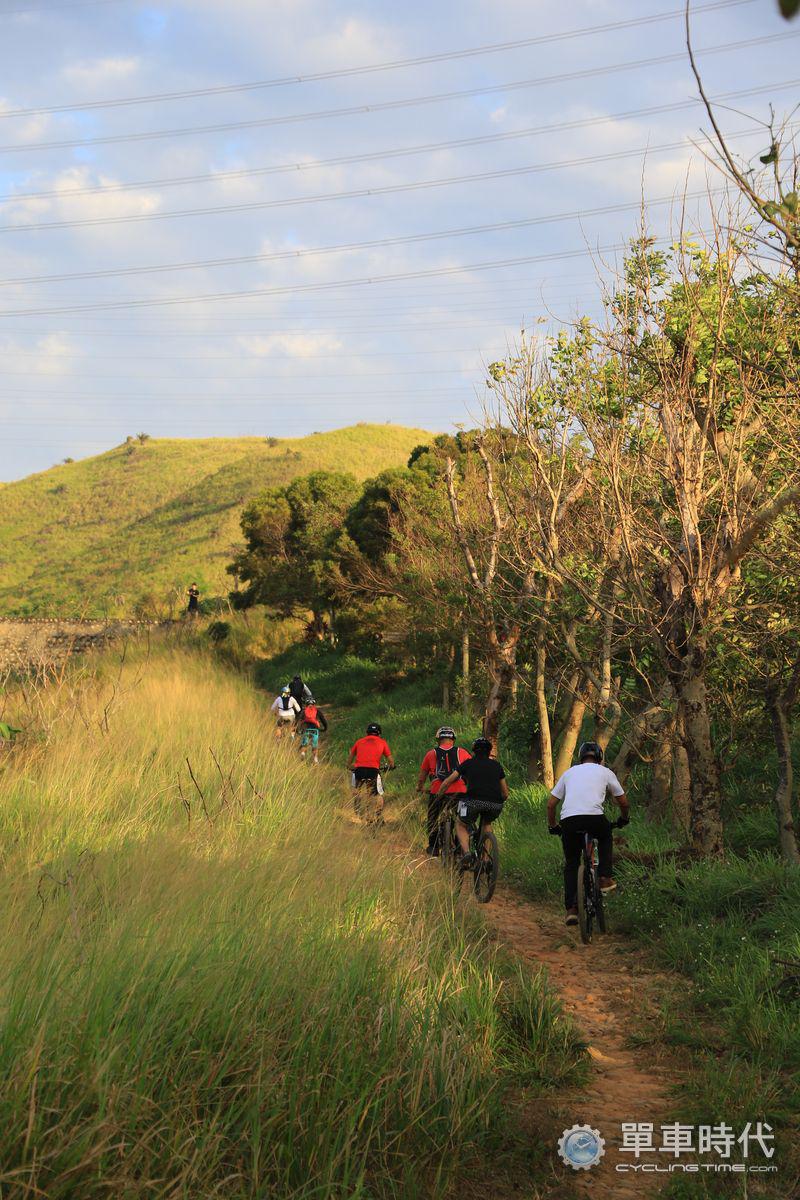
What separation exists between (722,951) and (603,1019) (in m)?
1.21

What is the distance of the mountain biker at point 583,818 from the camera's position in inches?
341

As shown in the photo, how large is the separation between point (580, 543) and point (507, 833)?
4.07 meters

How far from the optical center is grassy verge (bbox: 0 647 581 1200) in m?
3.66

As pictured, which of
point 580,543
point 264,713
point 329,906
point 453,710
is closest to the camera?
point 329,906

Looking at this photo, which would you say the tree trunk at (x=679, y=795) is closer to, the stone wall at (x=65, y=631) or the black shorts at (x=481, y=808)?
the black shorts at (x=481, y=808)

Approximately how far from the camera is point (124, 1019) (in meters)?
4.12

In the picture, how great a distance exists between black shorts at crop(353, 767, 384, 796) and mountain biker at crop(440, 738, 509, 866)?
2.86 m

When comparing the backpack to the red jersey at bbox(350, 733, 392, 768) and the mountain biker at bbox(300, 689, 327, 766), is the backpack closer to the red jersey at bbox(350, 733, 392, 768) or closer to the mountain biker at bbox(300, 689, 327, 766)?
the red jersey at bbox(350, 733, 392, 768)

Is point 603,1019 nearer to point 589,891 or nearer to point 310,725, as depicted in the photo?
point 589,891

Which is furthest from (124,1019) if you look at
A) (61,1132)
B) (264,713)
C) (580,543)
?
(264,713)

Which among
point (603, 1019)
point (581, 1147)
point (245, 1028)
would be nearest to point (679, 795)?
point (603, 1019)

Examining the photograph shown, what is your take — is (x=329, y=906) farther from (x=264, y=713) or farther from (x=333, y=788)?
(x=264, y=713)

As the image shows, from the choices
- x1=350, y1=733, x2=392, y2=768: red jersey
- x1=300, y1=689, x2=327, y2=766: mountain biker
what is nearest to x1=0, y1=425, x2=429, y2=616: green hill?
x1=300, y1=689, x2=327, y2=766: mountain biker

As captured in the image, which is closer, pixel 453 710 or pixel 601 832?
pixel 601 832
